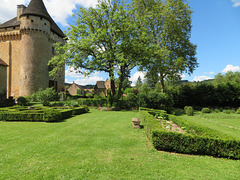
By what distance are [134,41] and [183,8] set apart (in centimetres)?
1255

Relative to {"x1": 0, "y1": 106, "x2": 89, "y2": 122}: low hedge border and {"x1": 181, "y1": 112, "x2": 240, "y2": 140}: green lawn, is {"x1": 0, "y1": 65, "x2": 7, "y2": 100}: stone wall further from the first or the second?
{"x1": 181, "y1": 112, "x2": 240, "y2": 140}: green lawn

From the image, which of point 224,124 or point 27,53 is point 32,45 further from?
point 224,124

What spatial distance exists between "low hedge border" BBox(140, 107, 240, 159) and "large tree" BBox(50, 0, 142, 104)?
13216 millimetres

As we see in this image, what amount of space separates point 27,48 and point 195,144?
3489 cm

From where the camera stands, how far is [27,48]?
2972 cm

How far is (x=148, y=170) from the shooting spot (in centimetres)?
397

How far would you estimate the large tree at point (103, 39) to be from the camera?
18.5 meters

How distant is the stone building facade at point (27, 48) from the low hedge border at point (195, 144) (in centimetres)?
3120

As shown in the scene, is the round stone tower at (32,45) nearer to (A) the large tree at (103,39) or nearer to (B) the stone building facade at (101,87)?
(A) the large tree at (103,39)

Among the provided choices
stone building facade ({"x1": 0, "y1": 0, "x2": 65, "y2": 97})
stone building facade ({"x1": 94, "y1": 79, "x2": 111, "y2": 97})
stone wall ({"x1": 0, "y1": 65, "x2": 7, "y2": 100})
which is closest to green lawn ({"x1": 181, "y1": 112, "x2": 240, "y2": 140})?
stone wall ({"x1": 0, "y1": 65, "x2": 7, "y2": 100})

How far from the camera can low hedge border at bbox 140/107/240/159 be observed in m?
5.01

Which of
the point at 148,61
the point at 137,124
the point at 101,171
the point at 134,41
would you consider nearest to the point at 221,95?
the point at 148,61

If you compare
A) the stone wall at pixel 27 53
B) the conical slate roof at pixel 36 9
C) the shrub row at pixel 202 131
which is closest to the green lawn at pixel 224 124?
the shrub row at pixel 202 131

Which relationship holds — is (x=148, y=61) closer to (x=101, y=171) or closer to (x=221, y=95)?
(x=221, y=95)
